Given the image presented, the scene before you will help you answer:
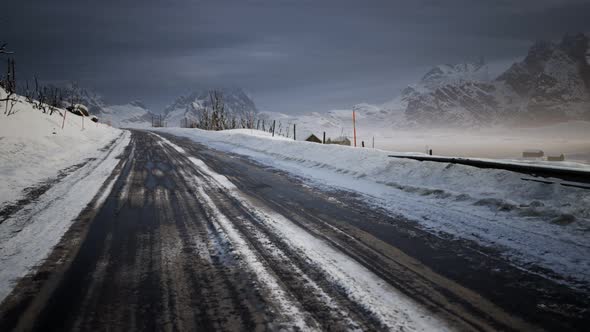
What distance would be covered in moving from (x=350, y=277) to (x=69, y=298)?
231cm

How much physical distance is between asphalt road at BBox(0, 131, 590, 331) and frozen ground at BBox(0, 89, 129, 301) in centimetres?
26

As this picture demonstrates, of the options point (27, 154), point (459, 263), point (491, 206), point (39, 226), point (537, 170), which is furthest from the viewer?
point (27, 154)

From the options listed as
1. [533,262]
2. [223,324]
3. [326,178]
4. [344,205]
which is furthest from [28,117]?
[533,262]

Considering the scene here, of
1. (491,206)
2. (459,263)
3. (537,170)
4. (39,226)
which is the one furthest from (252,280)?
(537,170)

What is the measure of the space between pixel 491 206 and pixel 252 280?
4.16 metres

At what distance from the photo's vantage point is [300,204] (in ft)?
18.2

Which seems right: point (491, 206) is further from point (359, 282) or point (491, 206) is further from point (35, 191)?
point (35, 191)

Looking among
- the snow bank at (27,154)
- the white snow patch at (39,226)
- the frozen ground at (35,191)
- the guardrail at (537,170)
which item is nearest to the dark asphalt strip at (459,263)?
the guardrail at (537,170)

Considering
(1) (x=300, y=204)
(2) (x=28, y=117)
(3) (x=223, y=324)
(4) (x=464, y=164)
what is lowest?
(3) (x=223, y=324)

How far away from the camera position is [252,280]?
2.79m

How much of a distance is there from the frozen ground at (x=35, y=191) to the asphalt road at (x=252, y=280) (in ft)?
0.85

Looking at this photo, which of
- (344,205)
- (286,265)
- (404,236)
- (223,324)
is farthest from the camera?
(344,205)

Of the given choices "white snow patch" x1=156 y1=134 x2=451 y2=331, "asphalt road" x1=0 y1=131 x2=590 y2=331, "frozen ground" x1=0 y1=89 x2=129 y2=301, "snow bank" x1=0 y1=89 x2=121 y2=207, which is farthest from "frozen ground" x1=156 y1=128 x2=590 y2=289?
"snow bank" x1=0 y1=89 x2=121 y2=207

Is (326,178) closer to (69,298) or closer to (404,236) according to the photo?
(404,236)
